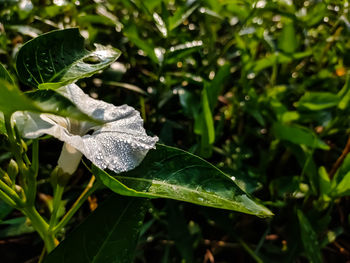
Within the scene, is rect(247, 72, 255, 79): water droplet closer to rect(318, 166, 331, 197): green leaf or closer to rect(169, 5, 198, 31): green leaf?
rect(169, 5, 198, 31): green leaf

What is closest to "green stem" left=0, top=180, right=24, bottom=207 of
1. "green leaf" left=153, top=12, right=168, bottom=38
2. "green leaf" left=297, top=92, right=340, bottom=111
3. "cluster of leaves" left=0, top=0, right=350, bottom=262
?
"cluster of leaves" left=0, top=0, right=350, bottom=262

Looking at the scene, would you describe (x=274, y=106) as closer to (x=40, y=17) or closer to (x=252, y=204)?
(x=252, y=204)

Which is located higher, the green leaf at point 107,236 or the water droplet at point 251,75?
the green leaf at point 107,236

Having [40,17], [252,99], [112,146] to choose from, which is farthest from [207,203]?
[40,17]

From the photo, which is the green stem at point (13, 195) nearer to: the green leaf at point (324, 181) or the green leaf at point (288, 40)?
the green leaf at point (324, 181)

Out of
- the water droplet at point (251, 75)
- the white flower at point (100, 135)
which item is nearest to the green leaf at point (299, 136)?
the water droplet at point (251, 75)

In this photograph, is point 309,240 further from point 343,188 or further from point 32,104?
point 32,104
